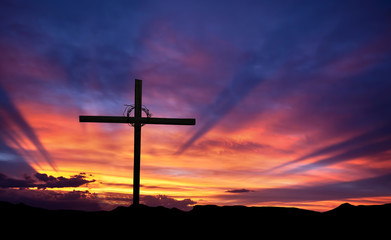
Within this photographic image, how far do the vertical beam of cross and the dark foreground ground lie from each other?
254 cm

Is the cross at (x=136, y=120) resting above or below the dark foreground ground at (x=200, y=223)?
above

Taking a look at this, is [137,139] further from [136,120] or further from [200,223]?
[200,223]

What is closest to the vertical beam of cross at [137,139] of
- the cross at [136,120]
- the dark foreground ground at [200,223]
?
the cross at [136,120]

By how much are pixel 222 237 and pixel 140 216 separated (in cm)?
303

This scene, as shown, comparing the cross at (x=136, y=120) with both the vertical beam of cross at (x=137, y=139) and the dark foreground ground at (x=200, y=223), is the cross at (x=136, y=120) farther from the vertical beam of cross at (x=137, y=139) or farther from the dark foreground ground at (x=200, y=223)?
the dark foreground ground at (x=200, y=223)

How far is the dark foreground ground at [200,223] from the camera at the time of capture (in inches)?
469

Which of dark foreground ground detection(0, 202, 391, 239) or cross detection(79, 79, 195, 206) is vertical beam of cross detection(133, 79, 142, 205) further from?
dark foreground ground detection(0, 202, 391, 239)

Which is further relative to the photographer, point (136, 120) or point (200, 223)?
point (136, 120)

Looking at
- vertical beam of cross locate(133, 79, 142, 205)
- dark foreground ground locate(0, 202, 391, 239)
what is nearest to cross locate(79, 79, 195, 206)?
vertical beam of cross locate(133, 79, 142, 205)

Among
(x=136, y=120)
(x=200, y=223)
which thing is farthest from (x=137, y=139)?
(x=200, y=223)

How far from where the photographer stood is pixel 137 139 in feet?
55.0

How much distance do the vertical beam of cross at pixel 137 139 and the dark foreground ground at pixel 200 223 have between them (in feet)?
8.35

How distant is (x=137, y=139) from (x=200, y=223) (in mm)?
5703

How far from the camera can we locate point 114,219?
12820mm
